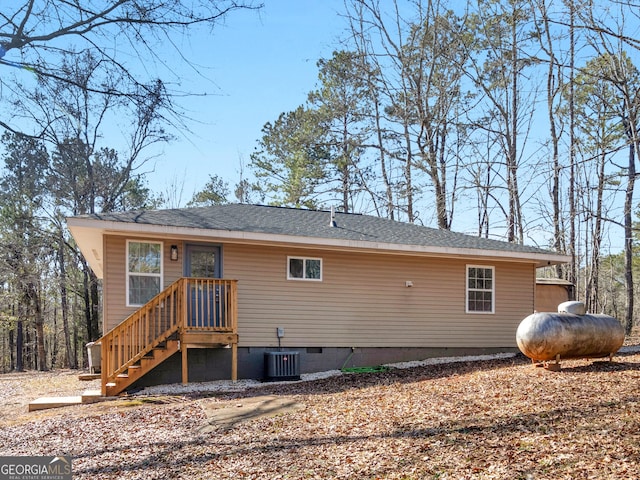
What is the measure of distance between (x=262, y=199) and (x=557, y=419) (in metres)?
20.9

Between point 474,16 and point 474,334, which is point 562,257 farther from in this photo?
point 474,16

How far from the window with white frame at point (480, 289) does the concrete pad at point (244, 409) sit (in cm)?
652

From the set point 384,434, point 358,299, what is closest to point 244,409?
point 384,434

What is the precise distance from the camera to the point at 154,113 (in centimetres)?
532

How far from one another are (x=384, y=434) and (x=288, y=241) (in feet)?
19.2

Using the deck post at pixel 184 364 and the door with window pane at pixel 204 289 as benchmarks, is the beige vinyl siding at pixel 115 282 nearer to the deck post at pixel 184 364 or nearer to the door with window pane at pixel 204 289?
the door with window pane at pixel 204 289

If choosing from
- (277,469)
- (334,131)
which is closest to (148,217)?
(277,469)

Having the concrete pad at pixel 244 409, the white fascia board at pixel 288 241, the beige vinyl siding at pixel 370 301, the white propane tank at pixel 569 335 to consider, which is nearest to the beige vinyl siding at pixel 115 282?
the white fascia board at pixel 288 241

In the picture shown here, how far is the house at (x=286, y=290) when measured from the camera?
32.7 ft

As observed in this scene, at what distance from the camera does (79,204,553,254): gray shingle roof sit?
10.7m

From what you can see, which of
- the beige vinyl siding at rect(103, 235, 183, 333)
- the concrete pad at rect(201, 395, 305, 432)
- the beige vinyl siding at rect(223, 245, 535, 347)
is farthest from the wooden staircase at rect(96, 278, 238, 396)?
the concrete pad at rect(201, 395, 305, 432)

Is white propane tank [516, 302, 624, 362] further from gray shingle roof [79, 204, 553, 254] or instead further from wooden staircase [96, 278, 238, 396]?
wooden staircase [96, 278, 238, 396]

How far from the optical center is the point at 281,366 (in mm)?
10852

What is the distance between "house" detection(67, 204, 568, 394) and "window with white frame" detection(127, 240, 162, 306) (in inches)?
0.7
